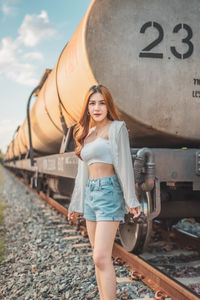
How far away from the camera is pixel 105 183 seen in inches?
93.1

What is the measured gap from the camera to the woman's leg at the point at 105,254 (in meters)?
2.30

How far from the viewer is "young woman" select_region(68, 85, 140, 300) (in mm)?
2312

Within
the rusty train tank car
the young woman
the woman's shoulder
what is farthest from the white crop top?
the rusty train tank car

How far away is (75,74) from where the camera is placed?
12.9 ft

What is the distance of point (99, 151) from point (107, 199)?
32cm

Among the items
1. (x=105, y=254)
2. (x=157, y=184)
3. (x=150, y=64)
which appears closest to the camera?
(x=105, y=254)

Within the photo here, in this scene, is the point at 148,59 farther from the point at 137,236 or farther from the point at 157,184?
the point at 137,236

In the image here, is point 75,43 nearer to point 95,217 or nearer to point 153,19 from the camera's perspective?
point 153,19

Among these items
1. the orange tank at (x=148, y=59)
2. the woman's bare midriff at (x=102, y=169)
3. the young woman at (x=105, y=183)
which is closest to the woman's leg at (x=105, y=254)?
the young woman at (x=105, y=183)

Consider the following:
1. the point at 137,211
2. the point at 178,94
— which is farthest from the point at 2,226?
the point at 137,211

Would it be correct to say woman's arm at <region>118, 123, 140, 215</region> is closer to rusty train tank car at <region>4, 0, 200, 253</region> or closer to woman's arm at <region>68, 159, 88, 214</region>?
woman's arm at <region>68, 159, 88, 214</region>

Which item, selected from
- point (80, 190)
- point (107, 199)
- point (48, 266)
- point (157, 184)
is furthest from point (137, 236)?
point (107, 199)

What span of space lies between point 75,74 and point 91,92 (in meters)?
1.51

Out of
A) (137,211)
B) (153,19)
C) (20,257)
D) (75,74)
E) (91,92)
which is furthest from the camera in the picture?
(20,257)
